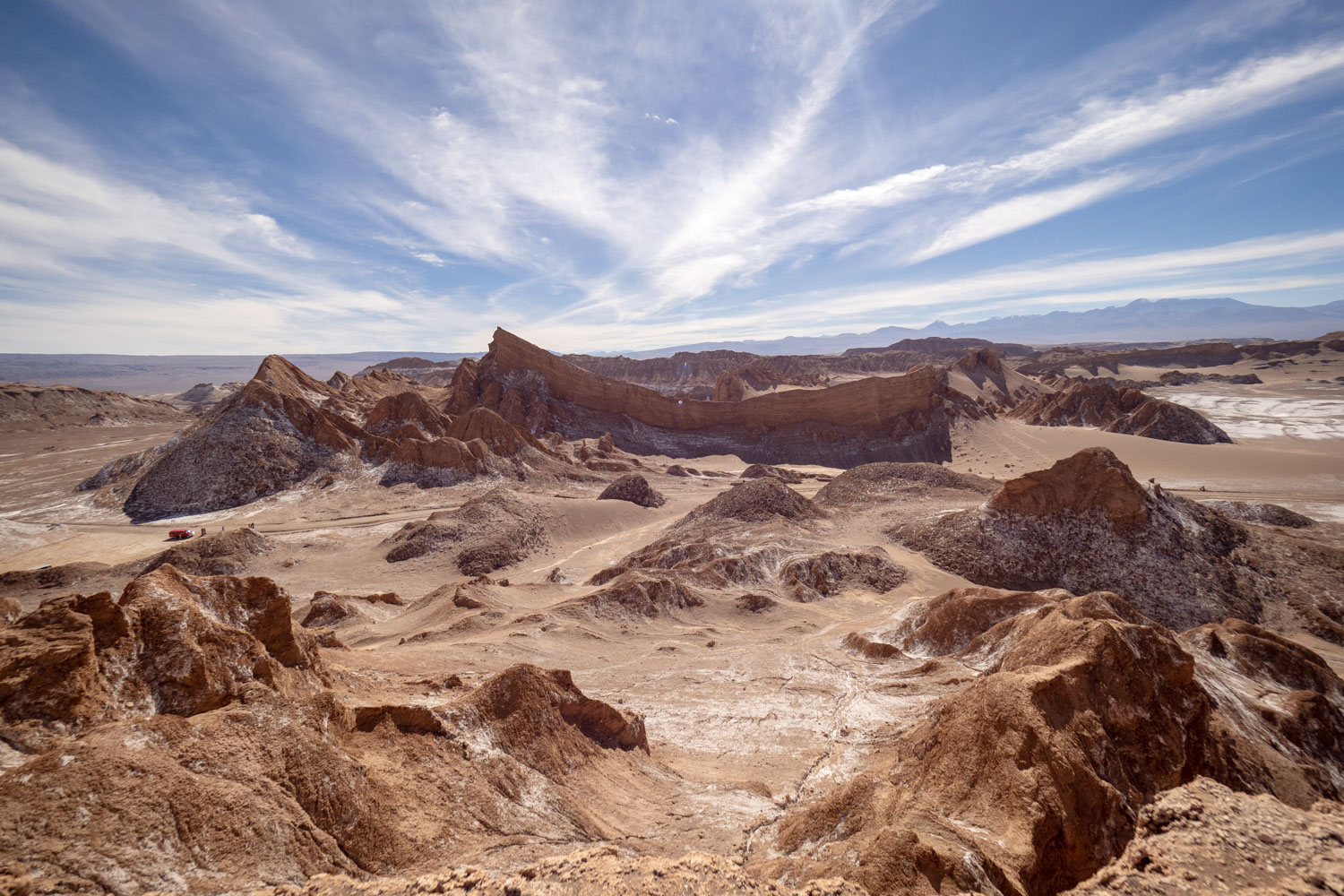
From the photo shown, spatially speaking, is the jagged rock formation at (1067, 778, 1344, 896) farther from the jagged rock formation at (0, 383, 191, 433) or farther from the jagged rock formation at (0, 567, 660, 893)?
the jagged rock formation at (0, 383, 191, 433)

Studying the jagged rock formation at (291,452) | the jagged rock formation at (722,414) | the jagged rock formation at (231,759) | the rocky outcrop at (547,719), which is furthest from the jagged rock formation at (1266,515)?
the jagged rock formation at (291,452)

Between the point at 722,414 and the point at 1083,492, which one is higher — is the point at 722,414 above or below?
above

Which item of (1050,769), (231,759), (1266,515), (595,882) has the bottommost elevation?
(1266,515)

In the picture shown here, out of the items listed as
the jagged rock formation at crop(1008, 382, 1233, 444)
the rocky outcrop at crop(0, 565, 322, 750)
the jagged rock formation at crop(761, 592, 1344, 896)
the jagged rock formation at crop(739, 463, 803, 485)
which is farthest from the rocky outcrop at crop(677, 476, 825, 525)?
the jagged rock formation at crop(1008, 382, 1233, 444)

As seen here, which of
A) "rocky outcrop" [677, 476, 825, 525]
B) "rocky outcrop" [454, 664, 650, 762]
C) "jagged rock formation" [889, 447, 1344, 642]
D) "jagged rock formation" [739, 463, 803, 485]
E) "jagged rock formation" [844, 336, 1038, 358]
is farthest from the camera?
"jagged rock formation" [844, 336, 1038, 358]

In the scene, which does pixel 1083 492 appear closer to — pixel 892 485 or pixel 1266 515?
pixel 892 485

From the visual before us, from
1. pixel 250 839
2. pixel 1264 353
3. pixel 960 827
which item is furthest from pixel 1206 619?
pixel 1264 353

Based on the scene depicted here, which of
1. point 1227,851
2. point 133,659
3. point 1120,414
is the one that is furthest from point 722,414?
point 133,659
